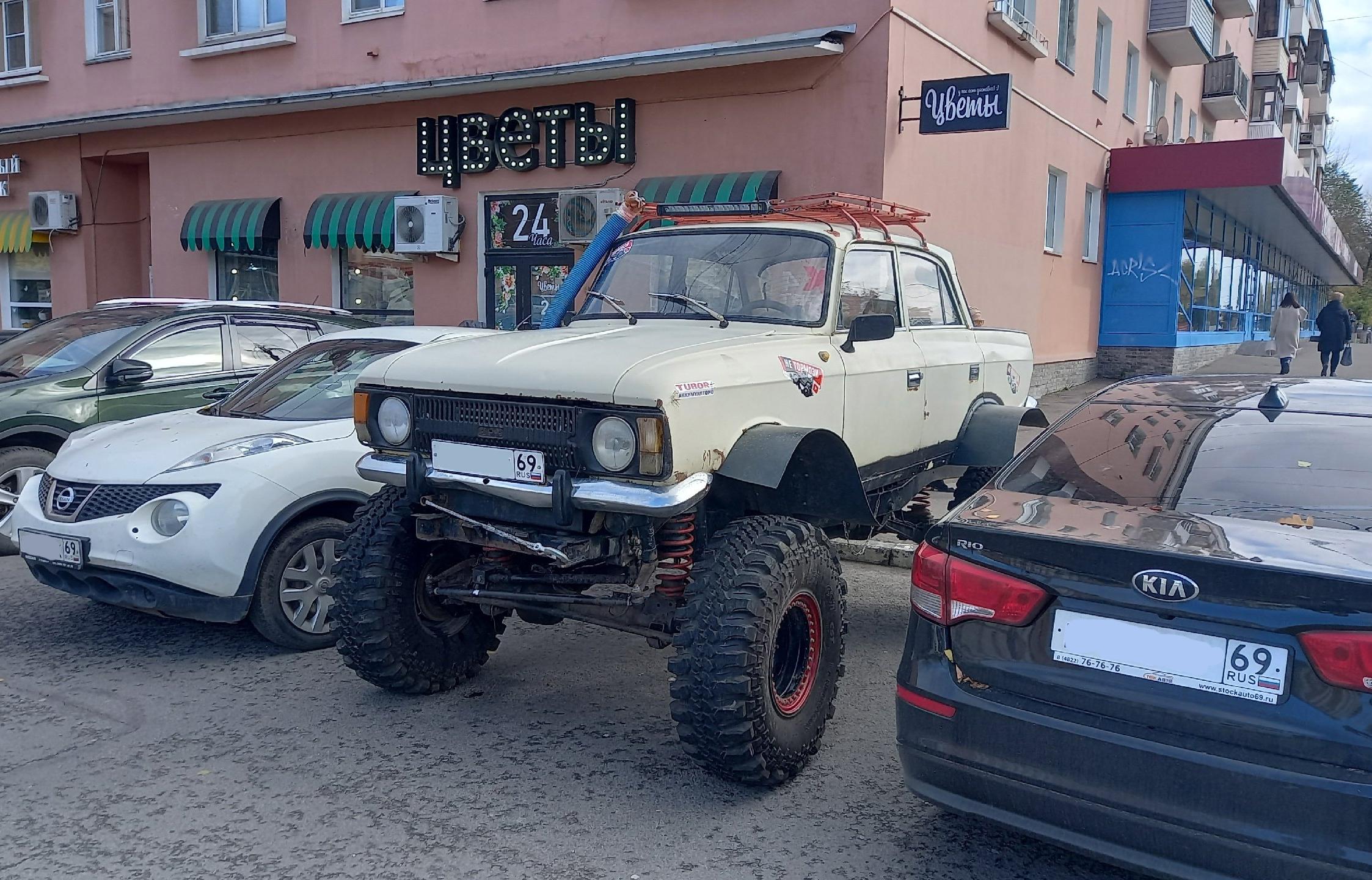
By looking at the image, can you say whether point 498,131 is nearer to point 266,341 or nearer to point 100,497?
point 266,341

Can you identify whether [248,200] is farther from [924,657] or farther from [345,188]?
[924,657]

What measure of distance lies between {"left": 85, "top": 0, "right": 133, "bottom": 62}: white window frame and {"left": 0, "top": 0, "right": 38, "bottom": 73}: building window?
164 centimetres

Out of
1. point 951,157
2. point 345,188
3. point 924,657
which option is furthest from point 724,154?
point 924,657

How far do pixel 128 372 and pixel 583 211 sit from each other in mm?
6571

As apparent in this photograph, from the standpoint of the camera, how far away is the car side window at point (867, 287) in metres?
5.02

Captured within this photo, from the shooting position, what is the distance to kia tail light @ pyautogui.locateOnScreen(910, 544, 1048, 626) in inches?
112

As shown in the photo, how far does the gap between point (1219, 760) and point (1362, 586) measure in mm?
516

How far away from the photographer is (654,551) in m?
3.96

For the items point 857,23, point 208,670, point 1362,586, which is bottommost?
point 208,670

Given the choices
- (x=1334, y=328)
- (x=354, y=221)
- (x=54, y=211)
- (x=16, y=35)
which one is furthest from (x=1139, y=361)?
(x=16, y=35)

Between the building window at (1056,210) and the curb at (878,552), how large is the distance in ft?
37.9

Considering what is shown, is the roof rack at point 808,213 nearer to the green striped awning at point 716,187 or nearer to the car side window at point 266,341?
the car side window at point 266,341

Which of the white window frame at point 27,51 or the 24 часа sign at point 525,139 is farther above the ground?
the white window frame at point 27,51

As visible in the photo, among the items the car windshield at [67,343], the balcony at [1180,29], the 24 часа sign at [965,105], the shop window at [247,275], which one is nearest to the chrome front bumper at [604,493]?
the car windshield at [67,343]
